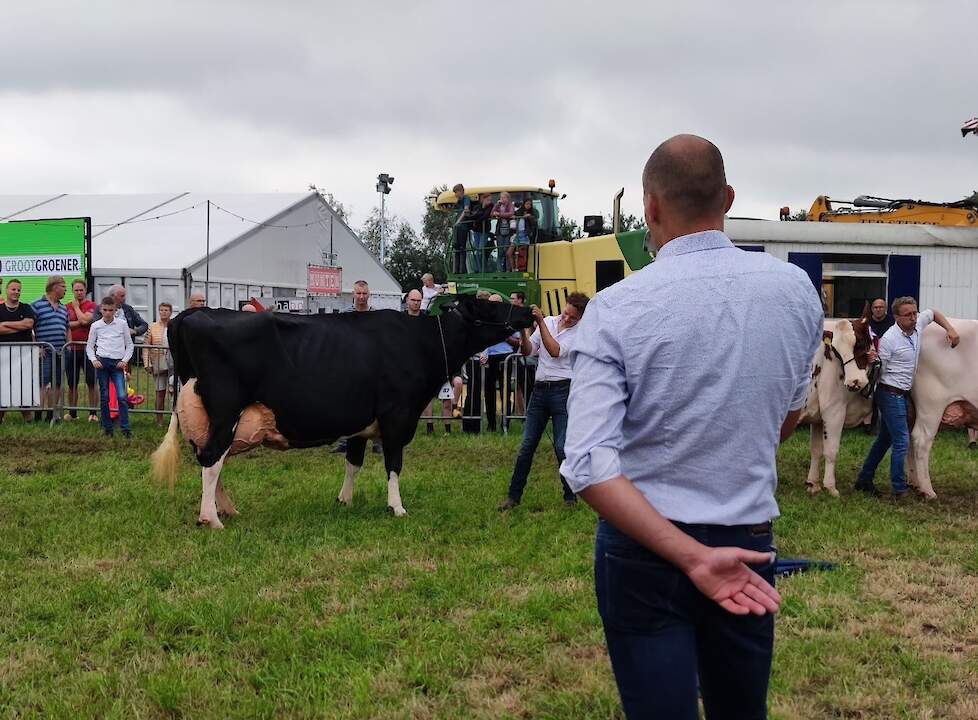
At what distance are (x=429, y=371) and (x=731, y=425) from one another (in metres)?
6.20

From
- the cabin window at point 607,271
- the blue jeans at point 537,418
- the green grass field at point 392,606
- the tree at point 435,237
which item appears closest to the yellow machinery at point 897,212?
the cabin window at point 607,271

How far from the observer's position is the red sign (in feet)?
90.5

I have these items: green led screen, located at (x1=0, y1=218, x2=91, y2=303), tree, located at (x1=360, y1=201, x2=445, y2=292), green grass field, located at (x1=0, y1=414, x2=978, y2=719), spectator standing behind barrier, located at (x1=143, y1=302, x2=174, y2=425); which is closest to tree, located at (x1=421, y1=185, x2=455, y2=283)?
tree, located at (x1=360, y1=201, x2=445, y2=292)

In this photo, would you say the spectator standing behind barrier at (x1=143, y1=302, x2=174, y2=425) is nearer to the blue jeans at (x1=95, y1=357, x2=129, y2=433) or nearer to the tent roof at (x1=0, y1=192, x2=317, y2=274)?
the blue jeans at (x1=95, y1=357, x2=129, y2=433)

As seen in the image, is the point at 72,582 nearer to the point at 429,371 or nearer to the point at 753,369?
the point at 429,371

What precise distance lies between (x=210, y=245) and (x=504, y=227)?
43.5 ft

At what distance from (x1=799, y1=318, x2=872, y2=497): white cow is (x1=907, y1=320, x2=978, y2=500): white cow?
0.55m

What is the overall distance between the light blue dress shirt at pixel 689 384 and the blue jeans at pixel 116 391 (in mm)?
10734

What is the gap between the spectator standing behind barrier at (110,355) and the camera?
11430 millimetres

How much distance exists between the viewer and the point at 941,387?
8.44m

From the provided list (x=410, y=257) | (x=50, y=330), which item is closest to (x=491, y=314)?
(x=50, y=330)

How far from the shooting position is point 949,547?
21.5 feet

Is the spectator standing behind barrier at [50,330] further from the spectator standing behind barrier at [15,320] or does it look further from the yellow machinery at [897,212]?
the yellow machinery at [897,212]

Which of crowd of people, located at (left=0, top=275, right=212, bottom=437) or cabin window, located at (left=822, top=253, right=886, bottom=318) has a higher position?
cabin window, located at (left=822, top=253, right=886, bottom=318)
